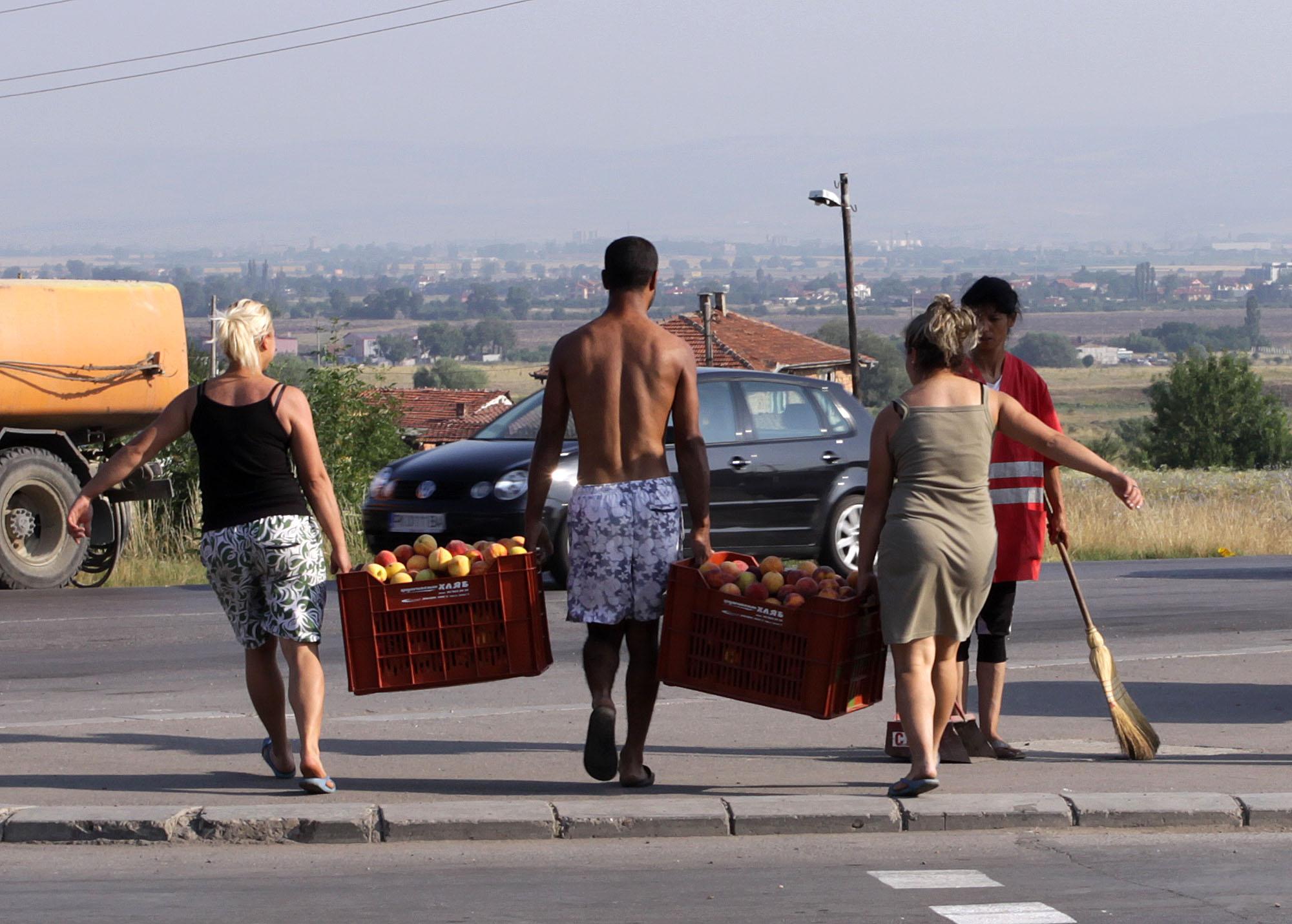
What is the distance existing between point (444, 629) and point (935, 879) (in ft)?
6.72

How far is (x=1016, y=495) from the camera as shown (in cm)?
712

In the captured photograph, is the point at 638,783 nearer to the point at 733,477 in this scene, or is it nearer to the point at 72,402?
the point at 733,477

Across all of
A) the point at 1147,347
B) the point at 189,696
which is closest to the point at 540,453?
the point at 189,696

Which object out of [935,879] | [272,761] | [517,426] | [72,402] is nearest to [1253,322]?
[517,426]

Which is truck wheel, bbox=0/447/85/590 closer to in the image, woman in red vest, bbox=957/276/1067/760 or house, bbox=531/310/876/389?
woman in red vest, bbox=957/276/1067/760

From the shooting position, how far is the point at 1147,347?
182m

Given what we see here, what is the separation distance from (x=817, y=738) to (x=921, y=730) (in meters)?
1.49

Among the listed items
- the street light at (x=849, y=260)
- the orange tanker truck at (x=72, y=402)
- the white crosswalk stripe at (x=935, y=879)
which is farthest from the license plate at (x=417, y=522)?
the street light at (x=849, y=260)

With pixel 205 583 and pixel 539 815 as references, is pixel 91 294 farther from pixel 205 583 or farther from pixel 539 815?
pixel 539 815

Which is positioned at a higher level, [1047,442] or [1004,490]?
[1047,442]

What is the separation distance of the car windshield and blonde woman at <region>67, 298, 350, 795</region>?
7.40 meters

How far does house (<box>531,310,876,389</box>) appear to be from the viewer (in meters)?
83.6

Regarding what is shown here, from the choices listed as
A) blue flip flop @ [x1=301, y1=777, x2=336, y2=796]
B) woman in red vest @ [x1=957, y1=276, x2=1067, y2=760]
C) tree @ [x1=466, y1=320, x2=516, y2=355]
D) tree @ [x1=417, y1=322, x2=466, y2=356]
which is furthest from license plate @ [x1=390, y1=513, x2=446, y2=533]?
tree @ [x1=466, y1=320, x2=516, y2=355]

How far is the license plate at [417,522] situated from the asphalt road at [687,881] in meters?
7.41
